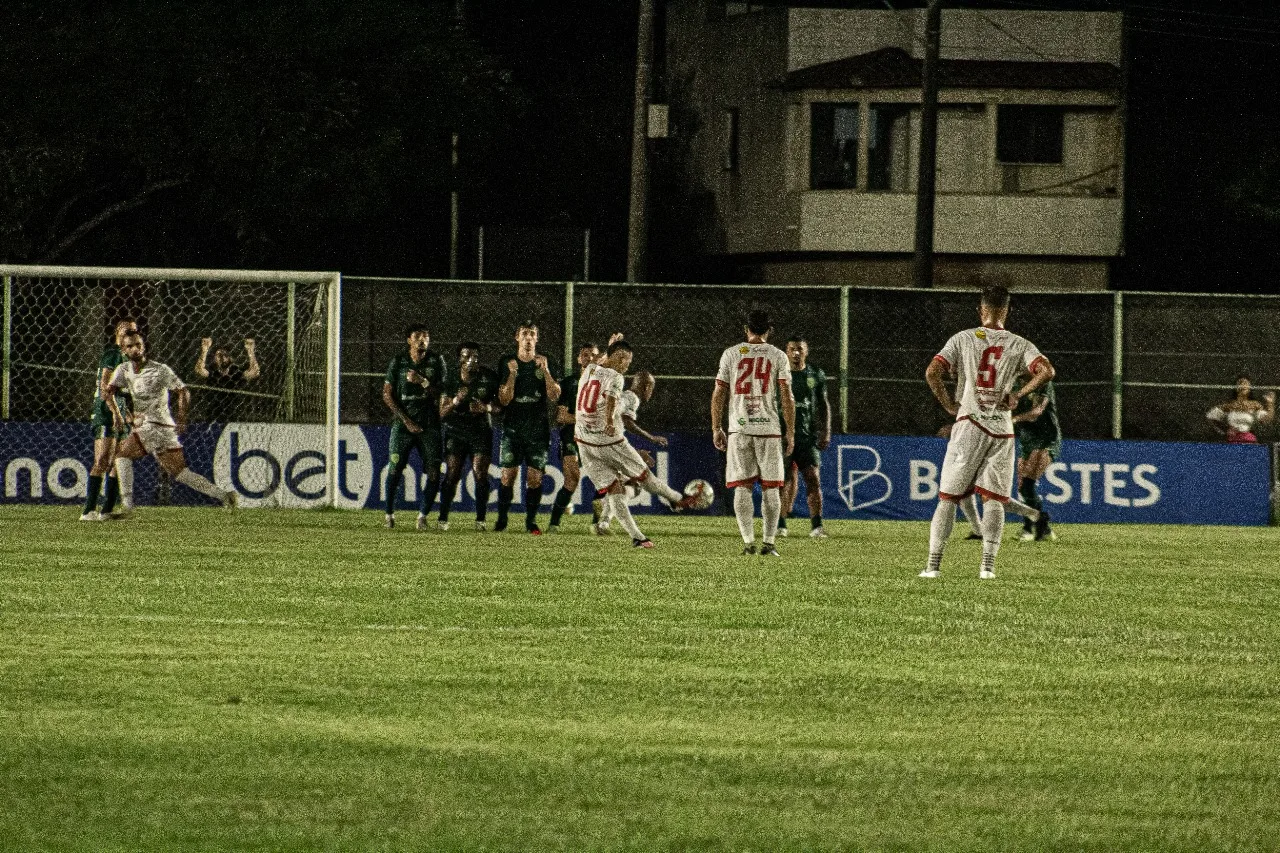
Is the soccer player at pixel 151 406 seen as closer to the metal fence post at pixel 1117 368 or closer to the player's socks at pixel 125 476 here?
the player's socks at pixel 125 476

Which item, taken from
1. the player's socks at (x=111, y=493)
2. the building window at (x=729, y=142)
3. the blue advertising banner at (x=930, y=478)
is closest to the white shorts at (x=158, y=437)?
the player's socks at (x=111, y=493)

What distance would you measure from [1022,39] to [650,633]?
129ft

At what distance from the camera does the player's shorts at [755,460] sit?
59.7ft

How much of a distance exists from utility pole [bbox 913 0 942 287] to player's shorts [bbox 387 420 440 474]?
1455 centimetres

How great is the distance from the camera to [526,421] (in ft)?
71.8

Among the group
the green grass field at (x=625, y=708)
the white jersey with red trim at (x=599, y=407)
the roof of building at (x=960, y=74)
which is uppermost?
the roof of building at (x=960, y=74)

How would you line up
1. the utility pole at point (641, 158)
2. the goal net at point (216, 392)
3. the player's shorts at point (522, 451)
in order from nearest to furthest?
the player's shorts at point (522, 451) → the goal net at point (216, 392) → the utility pole at point (641, 158)

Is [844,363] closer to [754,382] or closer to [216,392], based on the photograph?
[216,392]

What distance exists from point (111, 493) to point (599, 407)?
542cm

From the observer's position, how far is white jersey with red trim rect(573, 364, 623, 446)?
2036cm

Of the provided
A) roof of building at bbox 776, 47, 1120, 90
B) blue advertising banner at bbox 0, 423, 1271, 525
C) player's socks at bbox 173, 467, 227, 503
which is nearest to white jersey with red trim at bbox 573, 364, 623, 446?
player's socks at bbox 173, 467, 227, 503

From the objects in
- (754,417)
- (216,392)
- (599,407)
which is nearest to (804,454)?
(599,407)

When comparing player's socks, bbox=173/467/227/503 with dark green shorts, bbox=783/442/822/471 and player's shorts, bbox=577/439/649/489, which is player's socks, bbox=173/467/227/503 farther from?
dark green shorts, bbox=783/442/822/471

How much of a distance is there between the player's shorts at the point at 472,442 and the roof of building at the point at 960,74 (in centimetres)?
2797
